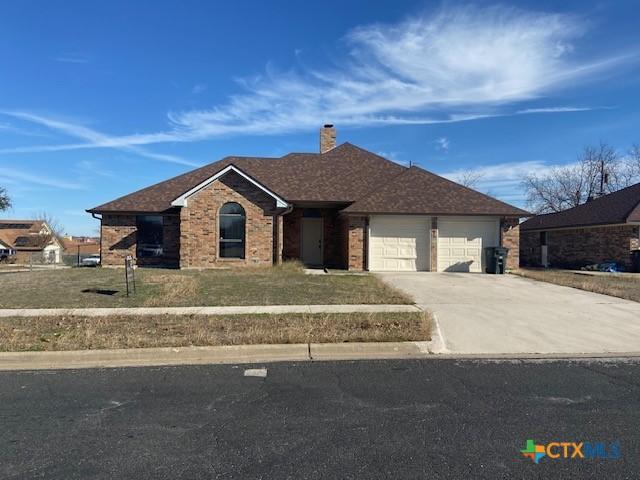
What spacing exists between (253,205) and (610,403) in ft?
49.5

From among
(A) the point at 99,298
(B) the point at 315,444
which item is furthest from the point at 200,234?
(B) the point at 315,444

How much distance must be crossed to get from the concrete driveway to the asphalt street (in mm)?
971

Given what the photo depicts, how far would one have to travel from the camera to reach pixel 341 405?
453 cm

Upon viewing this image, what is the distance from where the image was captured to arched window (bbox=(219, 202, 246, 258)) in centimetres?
1814

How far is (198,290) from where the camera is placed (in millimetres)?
11883

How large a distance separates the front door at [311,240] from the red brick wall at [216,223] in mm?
3504

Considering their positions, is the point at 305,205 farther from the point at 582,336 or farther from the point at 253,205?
the point at 582,336

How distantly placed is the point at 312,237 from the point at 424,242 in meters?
5.62

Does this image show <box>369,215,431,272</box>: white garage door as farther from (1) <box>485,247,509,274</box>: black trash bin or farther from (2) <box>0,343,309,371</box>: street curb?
(2) <box>0,343,309,371</box>: street curb

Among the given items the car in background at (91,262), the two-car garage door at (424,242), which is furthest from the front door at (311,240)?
the car in background at (91,262)

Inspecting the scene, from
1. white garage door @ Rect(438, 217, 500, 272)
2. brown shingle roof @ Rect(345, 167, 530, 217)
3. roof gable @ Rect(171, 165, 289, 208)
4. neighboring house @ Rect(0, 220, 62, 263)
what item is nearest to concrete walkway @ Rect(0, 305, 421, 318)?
roof gable @ Rect(171, 165, 289, 208)

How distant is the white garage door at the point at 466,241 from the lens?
18.9m

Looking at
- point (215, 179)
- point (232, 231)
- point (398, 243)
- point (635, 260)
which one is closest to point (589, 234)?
point (635, 260)

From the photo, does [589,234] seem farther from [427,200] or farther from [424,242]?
[424,242]
